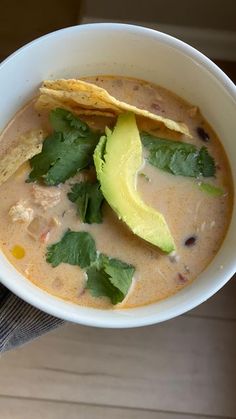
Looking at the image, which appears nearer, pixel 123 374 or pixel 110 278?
Answer: pixel 110 278

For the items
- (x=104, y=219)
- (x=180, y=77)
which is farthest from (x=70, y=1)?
(x=104, y=219)

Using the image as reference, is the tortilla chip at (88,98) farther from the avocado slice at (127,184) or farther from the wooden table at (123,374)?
the wooden table at (123,374)

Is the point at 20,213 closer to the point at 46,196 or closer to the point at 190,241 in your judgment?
the point at 46,196

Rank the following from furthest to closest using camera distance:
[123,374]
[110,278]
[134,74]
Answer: [123,374]
[134,74]
[110,278]

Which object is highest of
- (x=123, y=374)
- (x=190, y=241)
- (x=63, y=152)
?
(x=63, y=152)

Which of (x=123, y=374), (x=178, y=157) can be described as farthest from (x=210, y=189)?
(x=123, y=374)

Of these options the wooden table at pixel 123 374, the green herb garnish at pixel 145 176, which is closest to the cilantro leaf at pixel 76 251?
the green herb garnish at pixel 145 176

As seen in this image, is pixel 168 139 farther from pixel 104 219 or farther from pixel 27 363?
pixel 27 363
